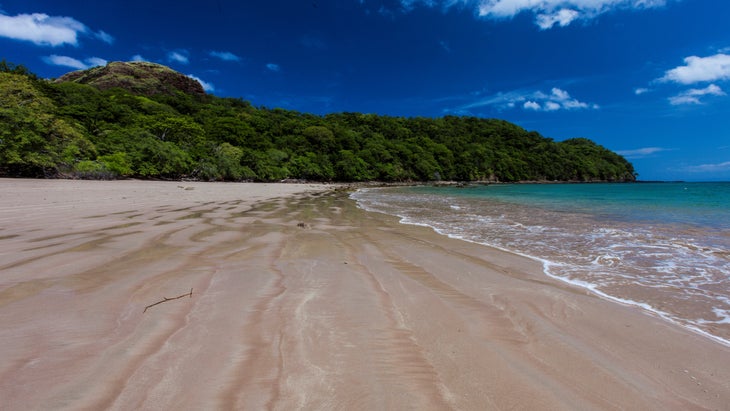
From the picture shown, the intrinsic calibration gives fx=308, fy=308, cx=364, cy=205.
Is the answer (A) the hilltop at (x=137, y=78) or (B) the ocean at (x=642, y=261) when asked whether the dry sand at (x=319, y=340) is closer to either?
(B) the ocean at (x=642, y=261)

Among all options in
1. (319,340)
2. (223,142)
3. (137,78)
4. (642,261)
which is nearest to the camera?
(319,340)

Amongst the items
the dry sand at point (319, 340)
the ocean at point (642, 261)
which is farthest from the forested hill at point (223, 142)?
the ocean at point (642, 261)

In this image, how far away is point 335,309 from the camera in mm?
2441

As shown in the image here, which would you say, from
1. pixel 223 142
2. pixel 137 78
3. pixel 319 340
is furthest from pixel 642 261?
pixel 137 78

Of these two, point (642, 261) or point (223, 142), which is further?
point (223, 142)

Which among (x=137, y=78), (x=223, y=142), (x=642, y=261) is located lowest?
(x=642, y=261)

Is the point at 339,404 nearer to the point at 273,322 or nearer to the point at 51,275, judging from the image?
the point at 273,322

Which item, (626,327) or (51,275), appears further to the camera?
(51,275)

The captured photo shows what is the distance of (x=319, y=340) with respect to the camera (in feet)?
6.31

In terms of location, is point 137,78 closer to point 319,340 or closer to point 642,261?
point 319,340

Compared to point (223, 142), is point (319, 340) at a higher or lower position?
lower

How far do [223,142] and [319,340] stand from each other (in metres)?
50.6

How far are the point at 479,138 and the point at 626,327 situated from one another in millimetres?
113180

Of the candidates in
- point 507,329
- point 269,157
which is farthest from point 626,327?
point 269,157
